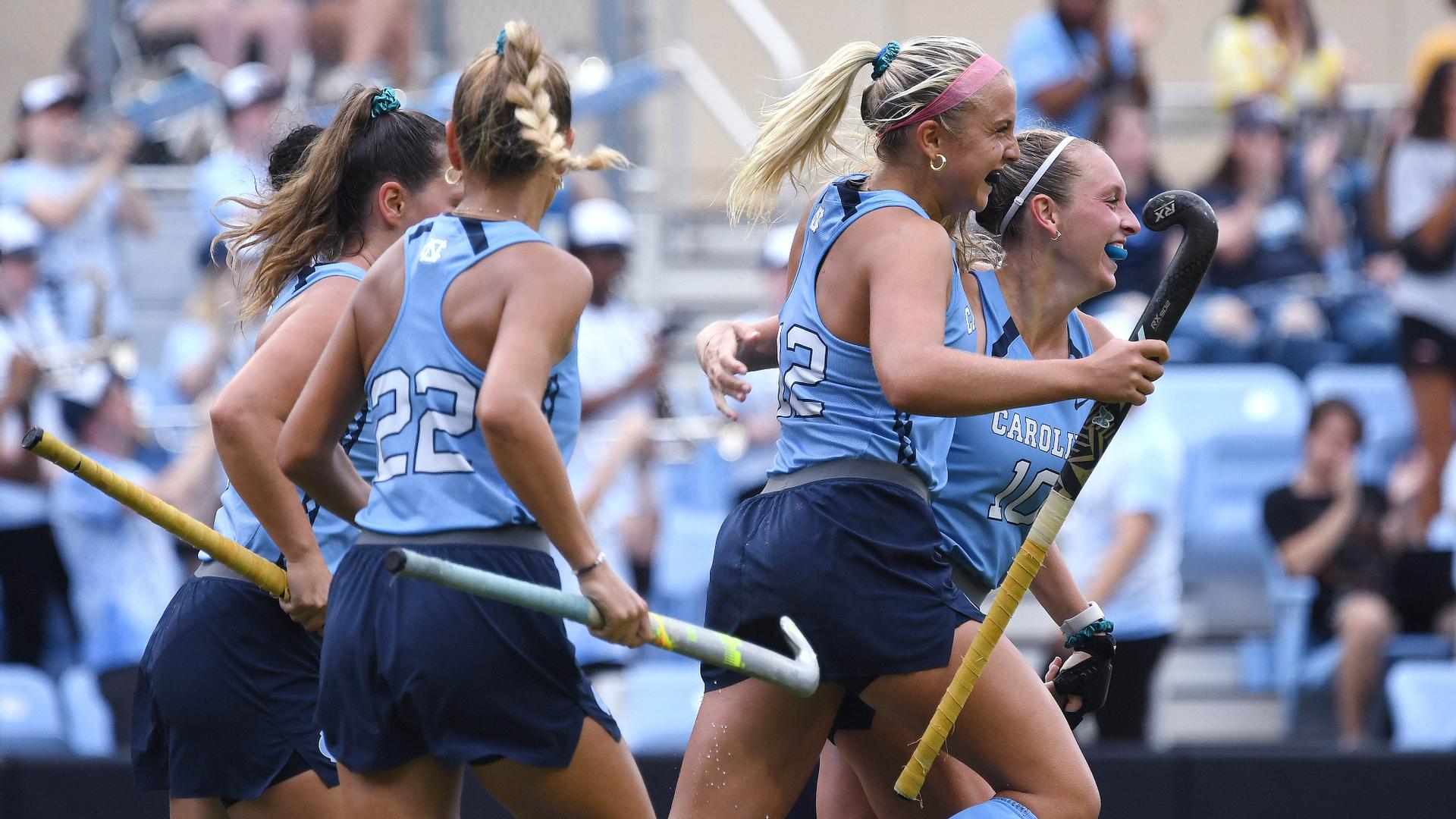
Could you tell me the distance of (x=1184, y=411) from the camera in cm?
812

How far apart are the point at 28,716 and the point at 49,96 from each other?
9.19 ft

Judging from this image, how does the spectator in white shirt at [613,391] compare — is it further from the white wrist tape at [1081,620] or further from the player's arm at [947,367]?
the player's arm at [947,367]

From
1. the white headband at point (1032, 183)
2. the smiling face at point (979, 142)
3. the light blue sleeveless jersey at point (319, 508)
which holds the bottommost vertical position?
the light blue sleeveless jersey at point (319, 508)

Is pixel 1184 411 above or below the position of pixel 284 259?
below

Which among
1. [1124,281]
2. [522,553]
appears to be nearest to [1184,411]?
[1124,281]

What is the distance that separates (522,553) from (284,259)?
107 centimetres

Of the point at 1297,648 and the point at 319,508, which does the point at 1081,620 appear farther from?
the point at 1297,648

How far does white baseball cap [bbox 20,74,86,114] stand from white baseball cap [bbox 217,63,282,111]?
64 centimetres

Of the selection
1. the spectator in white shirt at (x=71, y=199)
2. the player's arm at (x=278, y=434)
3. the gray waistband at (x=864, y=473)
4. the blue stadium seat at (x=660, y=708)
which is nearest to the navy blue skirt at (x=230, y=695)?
the player's arm at (x=278, y=434)

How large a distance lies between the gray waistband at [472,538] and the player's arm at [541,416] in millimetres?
149

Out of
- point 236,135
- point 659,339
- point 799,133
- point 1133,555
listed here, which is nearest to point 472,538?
point 799,133

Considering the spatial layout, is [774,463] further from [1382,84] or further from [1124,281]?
[1382,84]

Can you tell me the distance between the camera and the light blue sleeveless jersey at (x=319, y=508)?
11.4 ft

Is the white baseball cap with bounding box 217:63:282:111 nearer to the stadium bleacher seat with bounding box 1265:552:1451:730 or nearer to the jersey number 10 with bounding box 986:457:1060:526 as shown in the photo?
the stadium bleacher seat with bounding box 1265:552:1451:730
